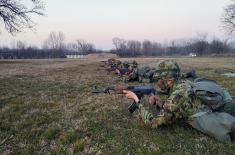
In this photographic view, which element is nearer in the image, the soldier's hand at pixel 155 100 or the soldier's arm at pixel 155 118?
the soldier's arm at pixel 155 118

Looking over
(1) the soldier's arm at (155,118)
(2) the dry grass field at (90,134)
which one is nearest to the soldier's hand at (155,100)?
(1) the soldier's arm at (155,118)

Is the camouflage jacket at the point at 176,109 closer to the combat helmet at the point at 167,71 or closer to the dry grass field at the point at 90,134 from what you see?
the dry grass field at the point at 90,134

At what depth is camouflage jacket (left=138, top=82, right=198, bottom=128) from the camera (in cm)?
543

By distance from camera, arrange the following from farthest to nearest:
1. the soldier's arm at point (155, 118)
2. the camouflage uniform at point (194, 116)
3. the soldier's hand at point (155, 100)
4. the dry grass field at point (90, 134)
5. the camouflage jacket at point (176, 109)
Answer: the soldier's hand at point (155, 100), the soldier's arm at point (155, 118), the camouflage jacket at point (176, 109), the camouflage uniform at point (194, 116), the dry grass field at point (90, 134)

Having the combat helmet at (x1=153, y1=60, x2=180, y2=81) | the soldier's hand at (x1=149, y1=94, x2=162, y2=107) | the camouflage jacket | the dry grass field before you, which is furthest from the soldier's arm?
the combat helmet at (x1=153, y1=60, x2=180, y2=81)

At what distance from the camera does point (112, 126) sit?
21.2 feet

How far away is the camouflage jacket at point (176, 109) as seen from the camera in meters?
5.43

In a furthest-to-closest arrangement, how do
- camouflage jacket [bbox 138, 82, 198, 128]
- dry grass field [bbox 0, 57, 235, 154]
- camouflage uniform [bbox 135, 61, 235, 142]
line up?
camouflage jacket [bbox 138, 82, 198, 128], camouflage uniform [bbox 135, 61, 235, 142], dry grass field [bbox 0, 57, 235, 154]

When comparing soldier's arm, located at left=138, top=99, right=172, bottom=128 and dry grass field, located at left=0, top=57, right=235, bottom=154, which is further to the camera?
soldier's arm, located at left=138, top=99, right=172, bottom=128

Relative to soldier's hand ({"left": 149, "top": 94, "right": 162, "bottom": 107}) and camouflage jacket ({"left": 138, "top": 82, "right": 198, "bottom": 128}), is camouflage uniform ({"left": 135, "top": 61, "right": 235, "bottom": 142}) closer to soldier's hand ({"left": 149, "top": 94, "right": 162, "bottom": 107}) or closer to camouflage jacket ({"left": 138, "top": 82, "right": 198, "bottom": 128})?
camouflage jacket ({"left": 138, "top": 82, "right": 198, "bottom": 128})

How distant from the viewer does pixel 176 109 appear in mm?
5477

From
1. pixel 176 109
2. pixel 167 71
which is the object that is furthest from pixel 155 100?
pixel 176 109

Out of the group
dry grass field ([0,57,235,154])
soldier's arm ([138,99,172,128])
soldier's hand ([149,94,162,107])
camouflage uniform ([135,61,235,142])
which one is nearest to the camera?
dry grass field ([0,57,235,154])

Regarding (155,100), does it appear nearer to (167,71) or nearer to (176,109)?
(167,71)
